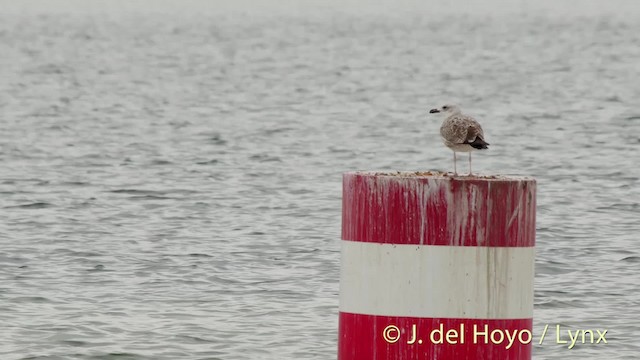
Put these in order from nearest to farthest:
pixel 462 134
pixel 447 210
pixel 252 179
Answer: pixel 447 210, pixel 462 134, pixel 252 179

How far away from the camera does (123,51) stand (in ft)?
236

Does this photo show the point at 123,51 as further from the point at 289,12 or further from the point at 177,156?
the point at 289,12

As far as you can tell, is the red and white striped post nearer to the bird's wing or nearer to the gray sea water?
the bird's wing

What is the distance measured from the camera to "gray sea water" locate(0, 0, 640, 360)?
12578 mm

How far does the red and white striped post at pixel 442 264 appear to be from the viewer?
300 inches

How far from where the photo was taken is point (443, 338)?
25.3 ft

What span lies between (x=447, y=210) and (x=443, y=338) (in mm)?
562

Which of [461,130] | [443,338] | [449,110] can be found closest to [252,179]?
[449,110]

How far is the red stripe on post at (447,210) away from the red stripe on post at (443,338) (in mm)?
352

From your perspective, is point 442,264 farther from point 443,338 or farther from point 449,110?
point 449,110

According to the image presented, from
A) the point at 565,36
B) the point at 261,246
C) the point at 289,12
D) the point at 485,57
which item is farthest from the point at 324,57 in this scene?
the point at 289,12

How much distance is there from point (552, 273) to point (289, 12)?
12418cm

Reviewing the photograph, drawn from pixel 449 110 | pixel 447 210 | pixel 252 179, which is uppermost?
pixel 252 179

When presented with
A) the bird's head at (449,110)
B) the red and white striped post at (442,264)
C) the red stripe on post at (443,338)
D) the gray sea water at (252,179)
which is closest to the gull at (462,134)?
the bird's head at (449,110)
